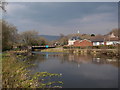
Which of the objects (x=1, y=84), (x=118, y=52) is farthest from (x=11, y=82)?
(x=118, y=52)

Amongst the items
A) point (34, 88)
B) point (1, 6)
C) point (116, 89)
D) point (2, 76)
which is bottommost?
point (116, 89)

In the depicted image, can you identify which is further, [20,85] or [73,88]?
[73,88]

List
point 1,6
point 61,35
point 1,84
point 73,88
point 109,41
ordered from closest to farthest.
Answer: point 1,84 < point 73,88 < point 1,6 < point 109,41 < point 61,35

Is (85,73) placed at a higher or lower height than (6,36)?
lower

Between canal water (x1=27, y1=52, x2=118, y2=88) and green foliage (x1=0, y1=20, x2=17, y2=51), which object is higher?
green foliage (x1=0, y1=20, x2=17, y2=51)

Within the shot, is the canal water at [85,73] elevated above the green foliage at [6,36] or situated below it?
below

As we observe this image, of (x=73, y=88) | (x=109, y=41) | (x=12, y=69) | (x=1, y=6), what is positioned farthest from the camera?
(x=109, y=41)

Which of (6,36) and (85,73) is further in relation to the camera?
(6,36)

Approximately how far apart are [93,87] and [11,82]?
11.4ft

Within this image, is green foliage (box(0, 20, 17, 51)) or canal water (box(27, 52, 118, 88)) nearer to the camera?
canal water (box(27, 52, 118, 88))

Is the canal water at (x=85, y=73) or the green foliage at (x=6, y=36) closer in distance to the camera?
the canal water at (x=85, y=73)

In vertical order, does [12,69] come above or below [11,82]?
above

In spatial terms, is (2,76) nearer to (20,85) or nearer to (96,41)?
(20,85)

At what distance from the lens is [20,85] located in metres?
4.66
